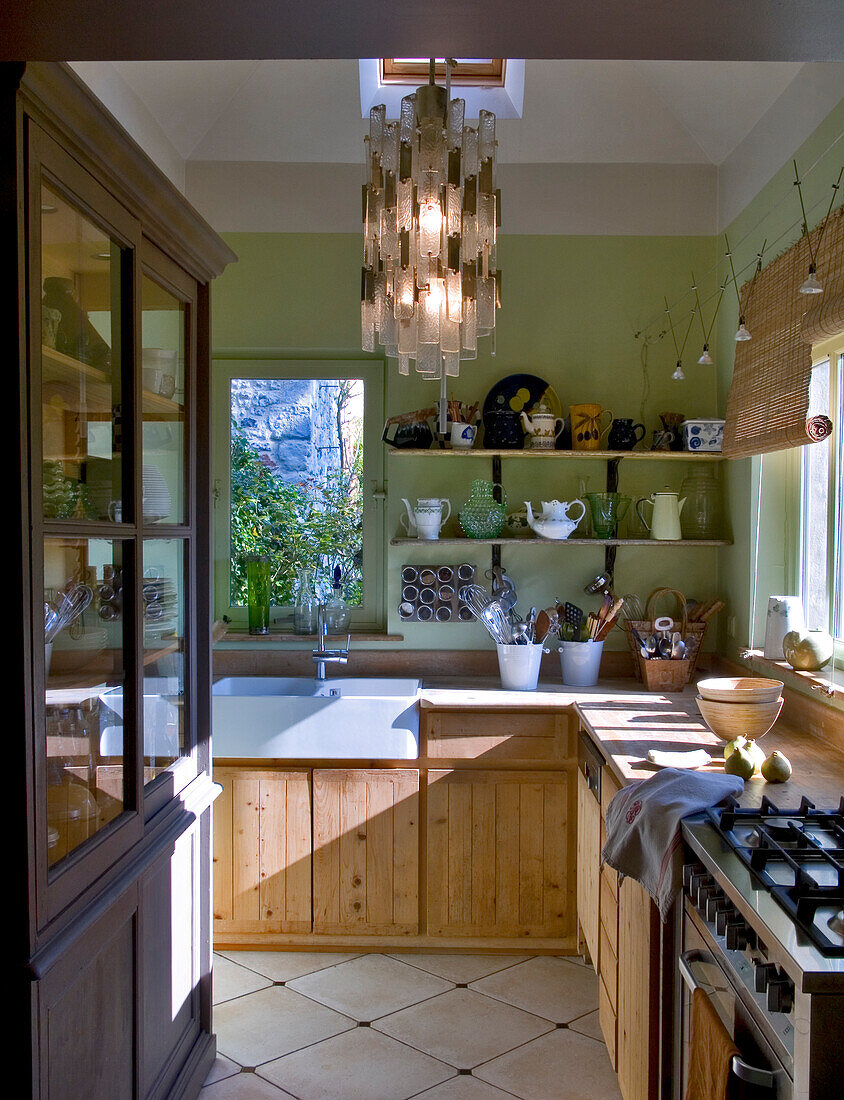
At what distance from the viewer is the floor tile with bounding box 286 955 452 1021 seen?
2.93m

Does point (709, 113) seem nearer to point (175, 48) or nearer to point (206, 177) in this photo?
point (206, 177)

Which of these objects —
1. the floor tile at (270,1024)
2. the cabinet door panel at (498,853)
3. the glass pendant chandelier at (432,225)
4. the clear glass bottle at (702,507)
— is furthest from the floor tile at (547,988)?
the glass pendant chandelier at (432,225)

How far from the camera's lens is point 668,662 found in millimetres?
3396

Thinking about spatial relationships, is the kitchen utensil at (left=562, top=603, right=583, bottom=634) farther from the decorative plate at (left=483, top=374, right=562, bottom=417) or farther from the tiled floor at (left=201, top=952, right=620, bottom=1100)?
the tiled floor at (left=201, top=952, right=620, bottom=1100)

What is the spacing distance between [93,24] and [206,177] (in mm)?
2715

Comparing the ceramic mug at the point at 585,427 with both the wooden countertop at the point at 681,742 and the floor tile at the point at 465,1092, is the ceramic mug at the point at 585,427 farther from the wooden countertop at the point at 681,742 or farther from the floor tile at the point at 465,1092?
the floor tile at the point at 465,1092

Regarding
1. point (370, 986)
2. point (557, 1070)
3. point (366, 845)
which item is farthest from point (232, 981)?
point (557, 1070)

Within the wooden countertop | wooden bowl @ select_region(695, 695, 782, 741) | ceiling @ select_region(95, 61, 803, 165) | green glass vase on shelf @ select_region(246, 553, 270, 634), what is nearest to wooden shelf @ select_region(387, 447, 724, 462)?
green glass vase on shelf @ select_region(246, 553, 270, 634)

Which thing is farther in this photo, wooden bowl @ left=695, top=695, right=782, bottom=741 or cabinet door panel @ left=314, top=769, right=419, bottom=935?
cabinet door panel @ left=314, top=769, right=419, bottom=935

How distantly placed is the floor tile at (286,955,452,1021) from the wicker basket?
1.28 meters

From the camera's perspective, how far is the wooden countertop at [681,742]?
2086 millimetres

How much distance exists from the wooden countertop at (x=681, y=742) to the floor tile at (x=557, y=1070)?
87 cm

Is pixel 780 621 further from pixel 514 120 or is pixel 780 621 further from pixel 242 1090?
pixel 514 120

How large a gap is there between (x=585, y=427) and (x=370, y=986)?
2123mm
